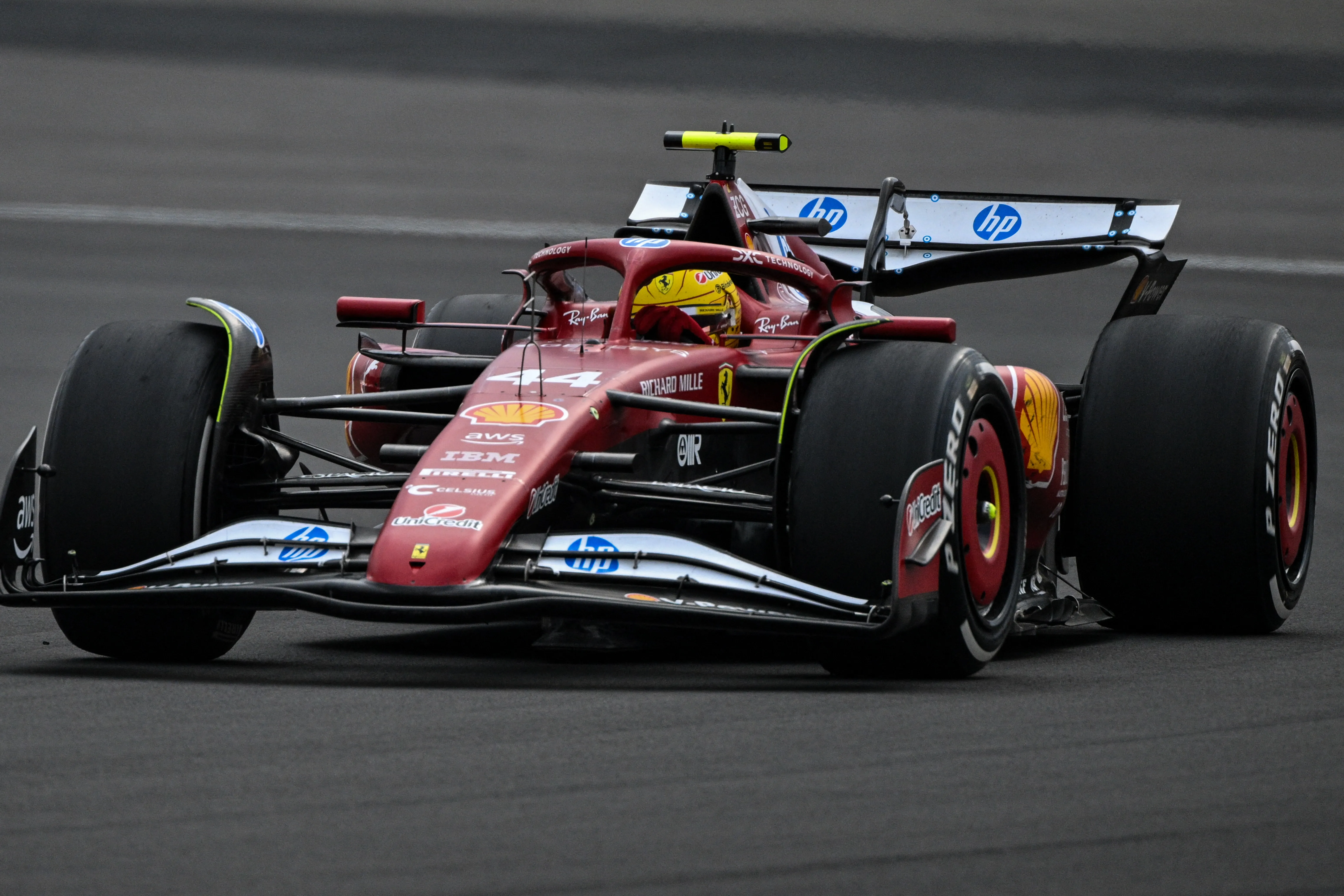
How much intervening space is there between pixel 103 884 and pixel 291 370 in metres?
15.3

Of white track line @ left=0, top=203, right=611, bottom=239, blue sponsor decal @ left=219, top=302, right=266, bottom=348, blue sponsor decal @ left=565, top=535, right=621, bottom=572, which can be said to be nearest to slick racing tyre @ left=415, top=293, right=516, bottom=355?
blue sponsor decal @ left=219, top=302, right=266, bottom=348

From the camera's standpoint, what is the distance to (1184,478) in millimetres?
7836

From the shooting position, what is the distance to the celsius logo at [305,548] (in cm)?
618

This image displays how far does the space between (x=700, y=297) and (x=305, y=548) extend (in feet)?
7.81

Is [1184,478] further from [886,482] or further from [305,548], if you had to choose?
[305,548]

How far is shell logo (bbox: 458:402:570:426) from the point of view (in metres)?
6.46

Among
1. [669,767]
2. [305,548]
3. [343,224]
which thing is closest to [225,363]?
[305,548]

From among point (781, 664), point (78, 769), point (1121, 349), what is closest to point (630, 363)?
point (781, 664)

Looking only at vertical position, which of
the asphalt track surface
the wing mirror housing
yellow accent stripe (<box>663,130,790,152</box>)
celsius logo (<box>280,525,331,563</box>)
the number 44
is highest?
yellow accent stripe (<box>663,130,790,152</box>)

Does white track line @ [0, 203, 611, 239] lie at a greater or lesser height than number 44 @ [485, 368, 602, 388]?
lesser

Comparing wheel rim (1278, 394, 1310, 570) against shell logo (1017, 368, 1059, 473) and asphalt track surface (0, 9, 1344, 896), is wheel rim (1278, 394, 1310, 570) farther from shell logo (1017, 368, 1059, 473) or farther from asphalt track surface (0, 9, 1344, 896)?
shell logo (1017, 368, 1059, 473)

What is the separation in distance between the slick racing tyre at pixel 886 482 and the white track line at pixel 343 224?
53.7ft

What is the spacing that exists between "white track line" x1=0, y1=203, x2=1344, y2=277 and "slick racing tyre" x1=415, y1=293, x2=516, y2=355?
1204 centimetres

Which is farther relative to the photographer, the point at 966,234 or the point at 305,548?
the point at 966,234
